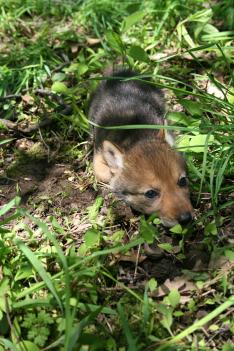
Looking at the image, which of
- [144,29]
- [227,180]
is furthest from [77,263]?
[144,29]

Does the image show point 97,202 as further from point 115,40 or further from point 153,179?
point 115,40

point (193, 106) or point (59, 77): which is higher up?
point (193, 106)

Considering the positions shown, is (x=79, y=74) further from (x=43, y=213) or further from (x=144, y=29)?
(x=43, y=213)

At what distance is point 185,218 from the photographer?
3.58 meters

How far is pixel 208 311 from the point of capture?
3.11 m

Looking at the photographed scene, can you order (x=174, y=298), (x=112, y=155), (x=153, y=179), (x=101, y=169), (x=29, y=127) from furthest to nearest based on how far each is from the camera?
(x=29, y=127) < (x=101, y=169) < (x=112, y=155) < (x=153, y=179) < (x=174, y=298)

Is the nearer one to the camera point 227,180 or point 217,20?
point 227,180

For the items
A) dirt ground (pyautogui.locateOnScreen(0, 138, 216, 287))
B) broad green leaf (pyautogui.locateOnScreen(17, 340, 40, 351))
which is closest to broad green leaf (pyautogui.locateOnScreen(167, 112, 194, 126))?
dirt ground (pyautogui.locateOnScreen(0, 138, 216, 287))

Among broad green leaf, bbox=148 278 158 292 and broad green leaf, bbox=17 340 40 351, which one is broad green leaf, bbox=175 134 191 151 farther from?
broad green leaf, bbox=17 340 40 351

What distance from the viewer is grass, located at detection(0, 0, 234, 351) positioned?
301cm

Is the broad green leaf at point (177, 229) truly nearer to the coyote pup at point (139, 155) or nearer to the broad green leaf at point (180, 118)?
the coyote pup at point (139, 155)

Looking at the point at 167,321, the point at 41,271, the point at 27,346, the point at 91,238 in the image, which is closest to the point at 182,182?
the point at 91,238

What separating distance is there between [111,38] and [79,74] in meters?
0.65

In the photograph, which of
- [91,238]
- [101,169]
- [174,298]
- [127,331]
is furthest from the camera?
[101,169]
